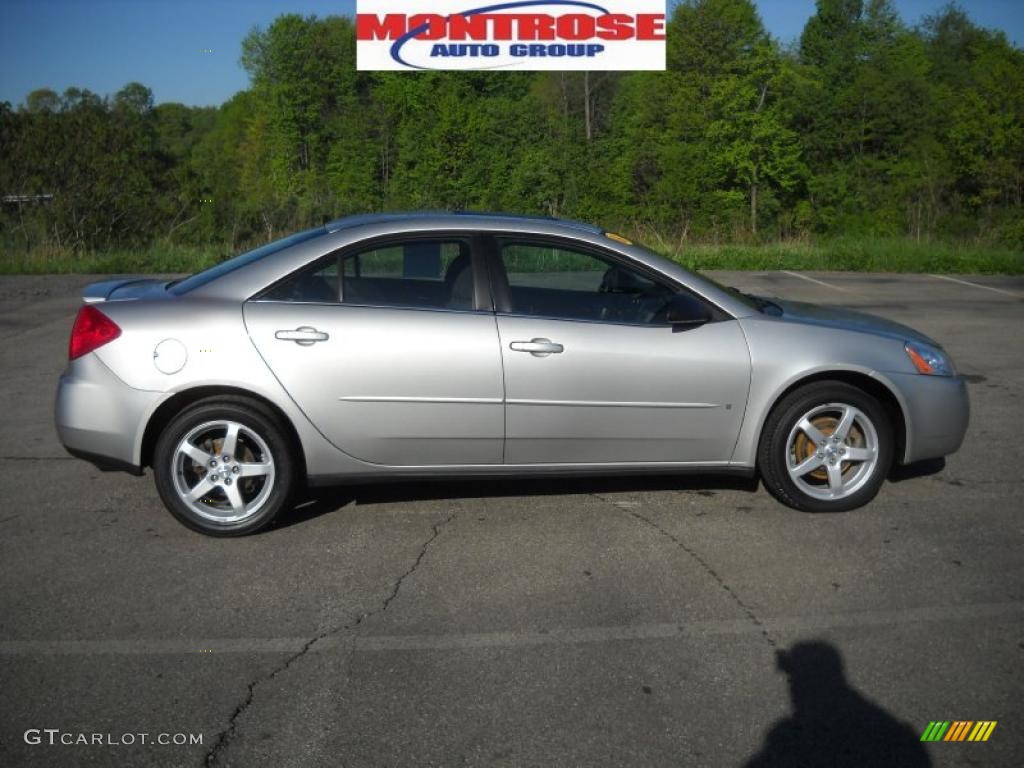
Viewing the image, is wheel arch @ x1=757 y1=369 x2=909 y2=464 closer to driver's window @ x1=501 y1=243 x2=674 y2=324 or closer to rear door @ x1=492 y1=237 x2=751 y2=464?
rear door @ x1=492 y1=237 x2=751 y2=464

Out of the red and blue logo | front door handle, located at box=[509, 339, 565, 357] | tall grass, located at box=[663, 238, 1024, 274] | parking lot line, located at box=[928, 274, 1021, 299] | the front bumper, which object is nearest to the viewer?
front door handle, located at box=[509, 339, 565, 357]

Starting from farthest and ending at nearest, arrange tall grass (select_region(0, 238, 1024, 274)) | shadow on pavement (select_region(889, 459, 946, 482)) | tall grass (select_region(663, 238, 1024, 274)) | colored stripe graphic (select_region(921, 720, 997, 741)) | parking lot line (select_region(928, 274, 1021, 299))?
tall grass (select_region(663, 238, 1024, 274)) < tall grass (select_region(0, 238, 1024, 274)) < parking lot line (select_region(928, 274, 1021, 299)) < shadow on pavement (select_region(889, 459, 946, 482)) < colored stripe graphic (select_region(921, 720, 997, 741))

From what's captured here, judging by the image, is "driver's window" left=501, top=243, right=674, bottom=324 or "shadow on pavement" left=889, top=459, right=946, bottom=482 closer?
"driver's window" left=501, top=243, right=674, bottom=324

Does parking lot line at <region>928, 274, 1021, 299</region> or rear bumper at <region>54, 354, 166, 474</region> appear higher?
rear bumper at <region>54, 354, 166, 474</region>

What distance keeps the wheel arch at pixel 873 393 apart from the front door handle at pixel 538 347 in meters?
1.15

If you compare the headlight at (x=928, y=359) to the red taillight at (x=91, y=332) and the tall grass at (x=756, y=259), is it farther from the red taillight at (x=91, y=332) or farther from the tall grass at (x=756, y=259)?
the tall grass at (x=756, y=259)

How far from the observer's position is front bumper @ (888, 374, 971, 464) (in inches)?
217

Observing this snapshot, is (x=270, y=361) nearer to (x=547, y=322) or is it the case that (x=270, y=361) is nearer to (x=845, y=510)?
(x=547, y=322)

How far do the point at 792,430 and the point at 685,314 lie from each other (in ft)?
2.72

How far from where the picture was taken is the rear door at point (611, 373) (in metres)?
5.20

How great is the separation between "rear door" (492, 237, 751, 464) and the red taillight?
1.90 meters

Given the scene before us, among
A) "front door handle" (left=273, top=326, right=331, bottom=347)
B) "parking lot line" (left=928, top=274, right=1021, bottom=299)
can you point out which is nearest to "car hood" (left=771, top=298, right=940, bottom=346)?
"front door handle" (left=273, top=326, right=331, bottom=347)

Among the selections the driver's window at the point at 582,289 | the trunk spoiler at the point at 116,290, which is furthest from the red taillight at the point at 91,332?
the driver's window at the point at 582,289

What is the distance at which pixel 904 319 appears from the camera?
42.6 ft
